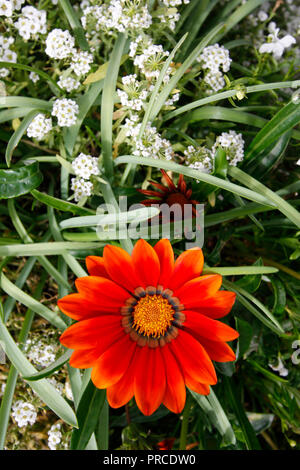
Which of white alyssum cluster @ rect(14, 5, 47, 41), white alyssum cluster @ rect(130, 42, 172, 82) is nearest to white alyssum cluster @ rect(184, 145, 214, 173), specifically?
white alyssum cluster @ rect(130, 42, 172, 82)

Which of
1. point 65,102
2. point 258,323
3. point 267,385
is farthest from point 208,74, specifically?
point 267,385

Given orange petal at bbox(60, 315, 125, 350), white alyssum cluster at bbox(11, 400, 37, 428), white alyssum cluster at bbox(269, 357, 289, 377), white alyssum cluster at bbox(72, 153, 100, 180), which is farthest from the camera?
white alyssum cluster at bbox(269, 357, 289, 377)

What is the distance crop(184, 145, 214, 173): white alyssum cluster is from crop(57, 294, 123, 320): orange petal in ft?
0.94

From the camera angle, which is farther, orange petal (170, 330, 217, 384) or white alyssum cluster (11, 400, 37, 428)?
white alyssum cluster (11, 400, 37, 428)

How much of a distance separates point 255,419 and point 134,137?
0.75m

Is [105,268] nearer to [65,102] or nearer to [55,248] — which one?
[55,248]

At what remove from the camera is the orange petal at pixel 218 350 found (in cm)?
68

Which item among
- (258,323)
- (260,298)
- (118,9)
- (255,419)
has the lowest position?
(255,419)

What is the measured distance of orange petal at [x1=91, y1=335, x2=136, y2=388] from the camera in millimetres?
650

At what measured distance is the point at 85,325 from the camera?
662mm

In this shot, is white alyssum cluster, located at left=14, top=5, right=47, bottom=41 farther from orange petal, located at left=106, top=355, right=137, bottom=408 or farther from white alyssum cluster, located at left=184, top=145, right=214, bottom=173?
orange petal, located at left=106, top=355, right=137, bottom=408

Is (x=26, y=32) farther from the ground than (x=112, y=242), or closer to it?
farther from the ground

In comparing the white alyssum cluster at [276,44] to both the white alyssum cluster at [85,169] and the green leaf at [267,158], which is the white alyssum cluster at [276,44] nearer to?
the green leaf at [267,158]

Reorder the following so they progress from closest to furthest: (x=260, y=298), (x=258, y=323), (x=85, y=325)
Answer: (x=85, y=325) → (x=258, y=323) → (x=260, y=298)
